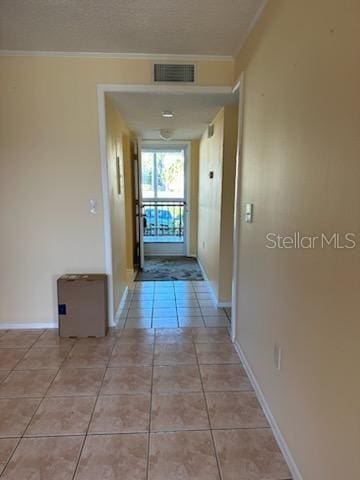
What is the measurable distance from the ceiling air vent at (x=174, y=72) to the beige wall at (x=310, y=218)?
28.7 inches

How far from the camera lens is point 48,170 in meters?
2.75

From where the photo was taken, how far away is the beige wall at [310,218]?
100 cm

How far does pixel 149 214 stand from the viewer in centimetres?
650

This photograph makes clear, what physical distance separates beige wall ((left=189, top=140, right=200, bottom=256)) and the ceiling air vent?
303 centimetres

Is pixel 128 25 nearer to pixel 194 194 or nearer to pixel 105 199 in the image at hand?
pixel 105 199

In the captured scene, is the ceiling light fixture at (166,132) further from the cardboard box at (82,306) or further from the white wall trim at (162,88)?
the cardboard box at (82,306)

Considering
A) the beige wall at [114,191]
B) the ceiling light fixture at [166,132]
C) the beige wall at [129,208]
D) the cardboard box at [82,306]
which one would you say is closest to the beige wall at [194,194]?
the ceiling light fixture at [166,132]

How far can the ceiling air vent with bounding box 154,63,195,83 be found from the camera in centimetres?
263

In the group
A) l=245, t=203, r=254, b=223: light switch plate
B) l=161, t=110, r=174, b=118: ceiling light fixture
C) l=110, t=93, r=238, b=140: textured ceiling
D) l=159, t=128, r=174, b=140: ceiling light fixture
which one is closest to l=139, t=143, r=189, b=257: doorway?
l=159, t=128, r=174, b=140: ceiling light fixture

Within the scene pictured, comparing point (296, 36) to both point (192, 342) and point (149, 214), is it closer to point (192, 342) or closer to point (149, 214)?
point (192, 342)

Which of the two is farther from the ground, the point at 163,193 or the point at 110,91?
the point at 110,91

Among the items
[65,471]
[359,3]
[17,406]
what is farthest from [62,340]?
[359,3]

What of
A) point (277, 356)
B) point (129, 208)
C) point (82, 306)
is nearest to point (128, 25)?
point (82, 306)

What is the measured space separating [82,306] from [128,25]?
7.21ft
